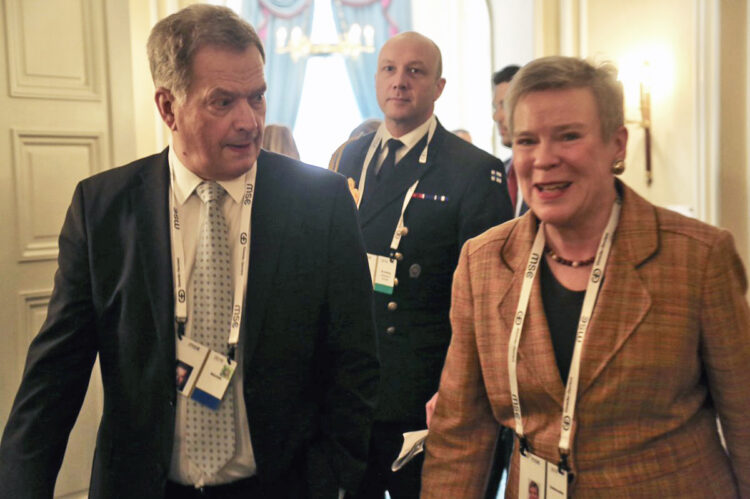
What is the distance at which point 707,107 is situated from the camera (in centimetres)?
447

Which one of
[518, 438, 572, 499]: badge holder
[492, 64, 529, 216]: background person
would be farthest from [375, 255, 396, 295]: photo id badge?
[492, 64, 529, 216]: background person

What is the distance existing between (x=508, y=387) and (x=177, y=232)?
0.81 meters

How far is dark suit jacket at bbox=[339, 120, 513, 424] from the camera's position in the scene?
262 cm

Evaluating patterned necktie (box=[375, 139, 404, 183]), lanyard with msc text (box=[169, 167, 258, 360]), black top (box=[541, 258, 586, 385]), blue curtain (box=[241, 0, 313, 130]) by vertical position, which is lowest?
black top (box=[541, 258, 586, 385])

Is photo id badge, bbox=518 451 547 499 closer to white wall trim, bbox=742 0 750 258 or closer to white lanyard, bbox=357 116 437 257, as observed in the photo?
white lanyard, bbox=357 116 437 257

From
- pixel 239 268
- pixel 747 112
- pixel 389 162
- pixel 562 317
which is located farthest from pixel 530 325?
pixel 747 112

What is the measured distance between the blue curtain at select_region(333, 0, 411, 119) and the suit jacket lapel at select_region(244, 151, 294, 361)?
7724 millimetres

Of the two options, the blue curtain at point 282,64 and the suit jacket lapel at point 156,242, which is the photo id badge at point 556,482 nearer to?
the suit jacket lapel at point 156,242

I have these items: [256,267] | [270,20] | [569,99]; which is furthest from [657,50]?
[270,20]

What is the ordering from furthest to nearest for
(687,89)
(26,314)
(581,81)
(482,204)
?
(687,89) → (26,314) → (482,204) → (581,81)

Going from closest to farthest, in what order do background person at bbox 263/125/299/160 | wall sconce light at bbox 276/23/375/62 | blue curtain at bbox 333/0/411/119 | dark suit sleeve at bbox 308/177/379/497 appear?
dark suit sleeve at bbox 308/177/379/497 → background person at bbox 263/125/299/160 → wall sconce light at bbox 276/23/375/62 → blue curtain at bbox 333/0/411/119

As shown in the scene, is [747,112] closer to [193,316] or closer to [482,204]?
[482,204]

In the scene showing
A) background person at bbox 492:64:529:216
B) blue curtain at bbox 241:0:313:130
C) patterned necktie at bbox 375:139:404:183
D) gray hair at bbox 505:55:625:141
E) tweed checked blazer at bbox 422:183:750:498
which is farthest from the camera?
blue curtain at bbox 241:0:313:130

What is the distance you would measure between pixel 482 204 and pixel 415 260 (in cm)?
30
